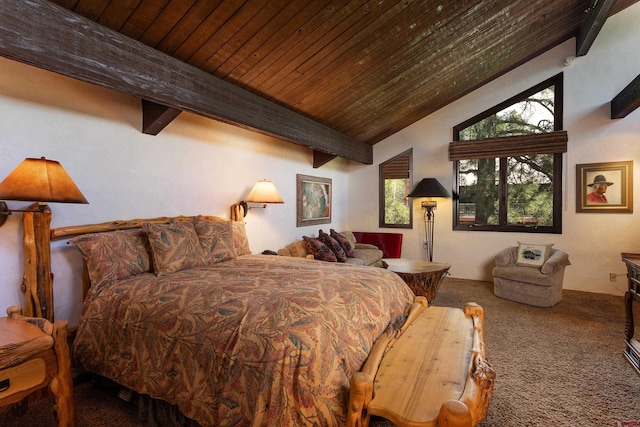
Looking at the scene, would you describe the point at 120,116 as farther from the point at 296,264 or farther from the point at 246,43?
the point at 296,264

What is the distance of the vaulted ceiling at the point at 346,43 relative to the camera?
2121mm

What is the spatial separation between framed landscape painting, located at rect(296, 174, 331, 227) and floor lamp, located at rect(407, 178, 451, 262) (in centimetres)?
144

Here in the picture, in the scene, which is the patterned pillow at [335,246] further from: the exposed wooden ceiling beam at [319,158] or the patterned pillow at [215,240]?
the patterned pillow at [215,240]

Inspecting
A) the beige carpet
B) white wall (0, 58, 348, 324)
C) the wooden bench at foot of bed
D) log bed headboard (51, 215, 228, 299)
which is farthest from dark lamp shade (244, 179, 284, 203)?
the beige carpet

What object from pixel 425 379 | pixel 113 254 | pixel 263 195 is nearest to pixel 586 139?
pixel 263 195

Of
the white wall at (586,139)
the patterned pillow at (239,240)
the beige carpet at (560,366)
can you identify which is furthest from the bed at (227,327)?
the white wall at (586,139)

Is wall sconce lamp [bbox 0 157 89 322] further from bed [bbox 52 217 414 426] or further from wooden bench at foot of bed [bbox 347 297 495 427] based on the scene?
wooden bench at foot of bed [bbox 347 297 495 427]

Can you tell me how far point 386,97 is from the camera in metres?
4.31

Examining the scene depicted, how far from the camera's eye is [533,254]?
428 cm

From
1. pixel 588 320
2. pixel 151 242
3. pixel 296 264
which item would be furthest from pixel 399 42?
pixel 588 320

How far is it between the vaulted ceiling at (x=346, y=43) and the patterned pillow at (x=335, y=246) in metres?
1.25

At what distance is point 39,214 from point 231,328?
1607 mm

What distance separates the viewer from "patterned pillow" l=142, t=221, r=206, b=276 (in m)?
2.27

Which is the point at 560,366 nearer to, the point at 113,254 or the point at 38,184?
the point at 113,254
